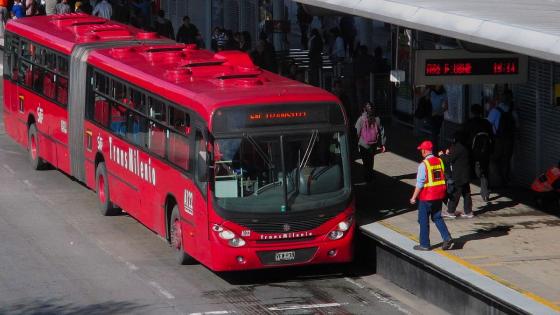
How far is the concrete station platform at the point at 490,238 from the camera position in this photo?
1819 centimetres

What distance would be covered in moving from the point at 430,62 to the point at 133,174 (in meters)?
5.18

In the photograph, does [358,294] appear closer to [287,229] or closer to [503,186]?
[287,229]

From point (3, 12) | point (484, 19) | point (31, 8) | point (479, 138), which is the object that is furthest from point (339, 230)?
point (3, 12)

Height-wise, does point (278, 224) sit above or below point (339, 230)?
above

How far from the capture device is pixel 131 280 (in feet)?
67.3

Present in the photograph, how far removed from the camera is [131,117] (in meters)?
23.7

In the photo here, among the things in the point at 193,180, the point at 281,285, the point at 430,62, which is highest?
the point at 430,62

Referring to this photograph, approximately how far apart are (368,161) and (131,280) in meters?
7.06

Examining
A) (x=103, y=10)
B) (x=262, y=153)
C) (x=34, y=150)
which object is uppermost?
(x=103, y=10)

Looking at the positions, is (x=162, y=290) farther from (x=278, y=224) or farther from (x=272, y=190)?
(x=272, y=190)

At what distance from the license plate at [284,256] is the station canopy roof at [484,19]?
12.5 ft

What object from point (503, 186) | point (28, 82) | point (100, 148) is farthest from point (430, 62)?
point (28, 82)

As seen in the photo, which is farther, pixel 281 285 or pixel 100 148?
pixel 100 148

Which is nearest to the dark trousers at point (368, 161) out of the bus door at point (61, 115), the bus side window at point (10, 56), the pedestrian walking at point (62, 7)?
the bus door at point (61, 115)
